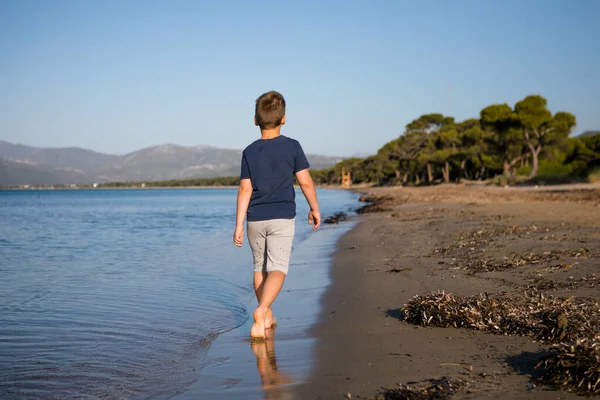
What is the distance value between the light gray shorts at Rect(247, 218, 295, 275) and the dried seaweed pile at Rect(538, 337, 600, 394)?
218cm

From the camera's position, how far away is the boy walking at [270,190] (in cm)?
446

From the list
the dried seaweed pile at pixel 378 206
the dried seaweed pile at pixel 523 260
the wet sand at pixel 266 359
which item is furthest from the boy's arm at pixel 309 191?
the dried seaweed pile at pixel 378 206

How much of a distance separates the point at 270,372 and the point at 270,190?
1517 mm

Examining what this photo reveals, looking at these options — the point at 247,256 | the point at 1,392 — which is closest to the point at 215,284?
the point at 247,256

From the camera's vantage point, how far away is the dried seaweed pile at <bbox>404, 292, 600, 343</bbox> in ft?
12.1

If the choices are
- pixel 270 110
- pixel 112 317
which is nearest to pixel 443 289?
pixel 270 110

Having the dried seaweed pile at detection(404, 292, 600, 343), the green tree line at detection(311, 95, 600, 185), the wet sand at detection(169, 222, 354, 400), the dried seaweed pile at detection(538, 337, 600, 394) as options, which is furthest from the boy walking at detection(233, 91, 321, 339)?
the green tree line at detection(311, 95, 600, 185)

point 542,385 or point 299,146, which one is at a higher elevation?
point 299,146

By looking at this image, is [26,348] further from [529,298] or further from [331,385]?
[529,298]

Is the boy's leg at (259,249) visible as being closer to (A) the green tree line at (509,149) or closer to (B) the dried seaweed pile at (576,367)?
(B) the dried seaweed pile at (576,367)

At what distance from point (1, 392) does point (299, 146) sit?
8.93 ft

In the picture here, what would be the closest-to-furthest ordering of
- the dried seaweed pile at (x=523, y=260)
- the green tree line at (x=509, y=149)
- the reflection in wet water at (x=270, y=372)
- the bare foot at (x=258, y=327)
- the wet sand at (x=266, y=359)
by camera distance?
1. the reflection in wet water at (x=270, y=372)
2. the wet sand at (x=266, y=359)
3. the bare foot at (x=258, y=327)
4. the dried seaweed pile at (x=523, y=260)
5. the green tree line at (x=509, y=149)

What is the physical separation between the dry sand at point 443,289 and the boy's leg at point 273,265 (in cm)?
49

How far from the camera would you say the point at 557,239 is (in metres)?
8.66
